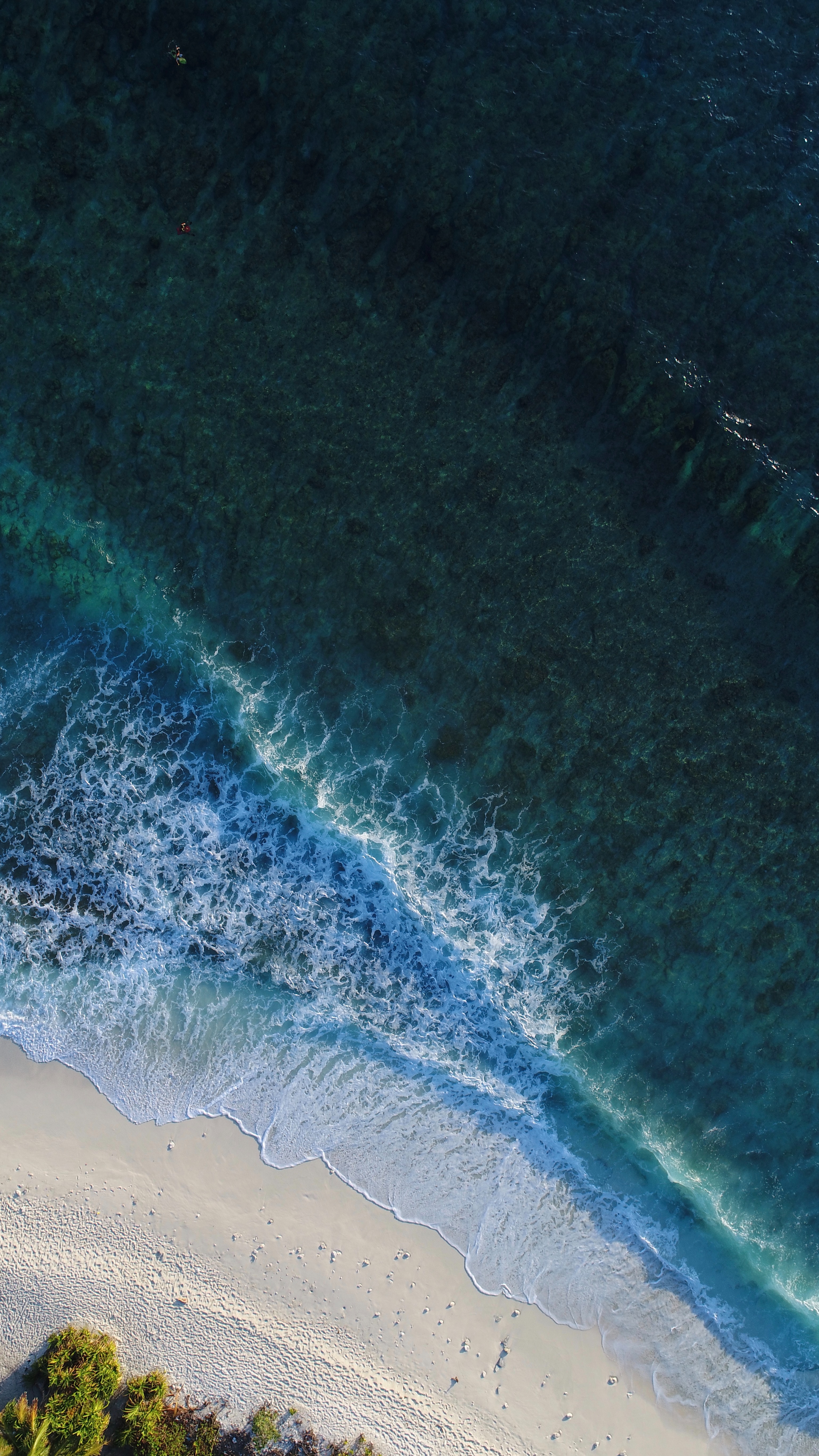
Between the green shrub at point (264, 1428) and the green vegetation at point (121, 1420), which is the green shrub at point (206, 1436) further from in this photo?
the green shrub at point (264, 1428)

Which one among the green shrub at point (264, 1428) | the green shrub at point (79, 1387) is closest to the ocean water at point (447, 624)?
the green shrub at point (79, 1387)

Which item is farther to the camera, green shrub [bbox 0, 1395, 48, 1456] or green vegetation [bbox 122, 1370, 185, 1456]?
green vegetation [bbox 122, 1370, 185, 1456]

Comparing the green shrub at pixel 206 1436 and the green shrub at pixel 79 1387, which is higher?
the green shrub at pixel 206 1436

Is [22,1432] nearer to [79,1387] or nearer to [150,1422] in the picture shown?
[79,1387]

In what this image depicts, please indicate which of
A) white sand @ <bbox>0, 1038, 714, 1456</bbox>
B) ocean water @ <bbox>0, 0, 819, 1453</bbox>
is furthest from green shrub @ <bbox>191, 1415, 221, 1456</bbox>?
ocean water @ <bbox>0, 0, 819, 1453</bbox>

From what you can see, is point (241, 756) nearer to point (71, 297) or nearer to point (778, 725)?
point (71, 297)

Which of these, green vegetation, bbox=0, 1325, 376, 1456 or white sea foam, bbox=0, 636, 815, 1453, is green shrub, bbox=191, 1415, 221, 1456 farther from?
white sea foam, bbox=0, 636, 815, 1453
